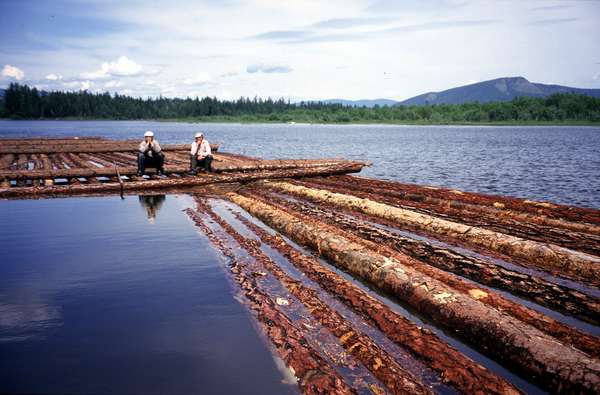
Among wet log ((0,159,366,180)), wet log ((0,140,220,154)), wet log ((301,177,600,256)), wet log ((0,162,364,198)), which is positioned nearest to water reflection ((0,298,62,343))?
wet log ((301,177,600,256))

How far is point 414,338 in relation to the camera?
4.35 m

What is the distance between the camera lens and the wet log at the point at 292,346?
3.60m

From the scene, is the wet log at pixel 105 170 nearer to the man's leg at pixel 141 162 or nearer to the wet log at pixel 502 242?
the man's leg at pixel 141 162

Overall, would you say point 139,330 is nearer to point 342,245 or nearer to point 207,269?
point 207,269

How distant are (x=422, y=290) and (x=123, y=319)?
145 inches

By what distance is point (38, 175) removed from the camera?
15172 millimetres

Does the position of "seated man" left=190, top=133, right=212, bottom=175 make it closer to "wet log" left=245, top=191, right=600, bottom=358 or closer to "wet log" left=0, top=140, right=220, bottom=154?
"wet log" left=245, top=191, right=600, bottom=358

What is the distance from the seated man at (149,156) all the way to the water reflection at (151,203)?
2382 mm

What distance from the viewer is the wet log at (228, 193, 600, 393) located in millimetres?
3494

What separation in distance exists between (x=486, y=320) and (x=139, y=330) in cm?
381

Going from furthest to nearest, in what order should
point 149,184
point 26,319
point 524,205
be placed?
point 149,184
point 524,205
point 26,319

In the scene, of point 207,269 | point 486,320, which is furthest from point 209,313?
point 486,320

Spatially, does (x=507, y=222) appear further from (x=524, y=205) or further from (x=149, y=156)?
(x=149, y=156)

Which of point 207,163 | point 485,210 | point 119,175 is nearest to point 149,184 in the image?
point 119,175
